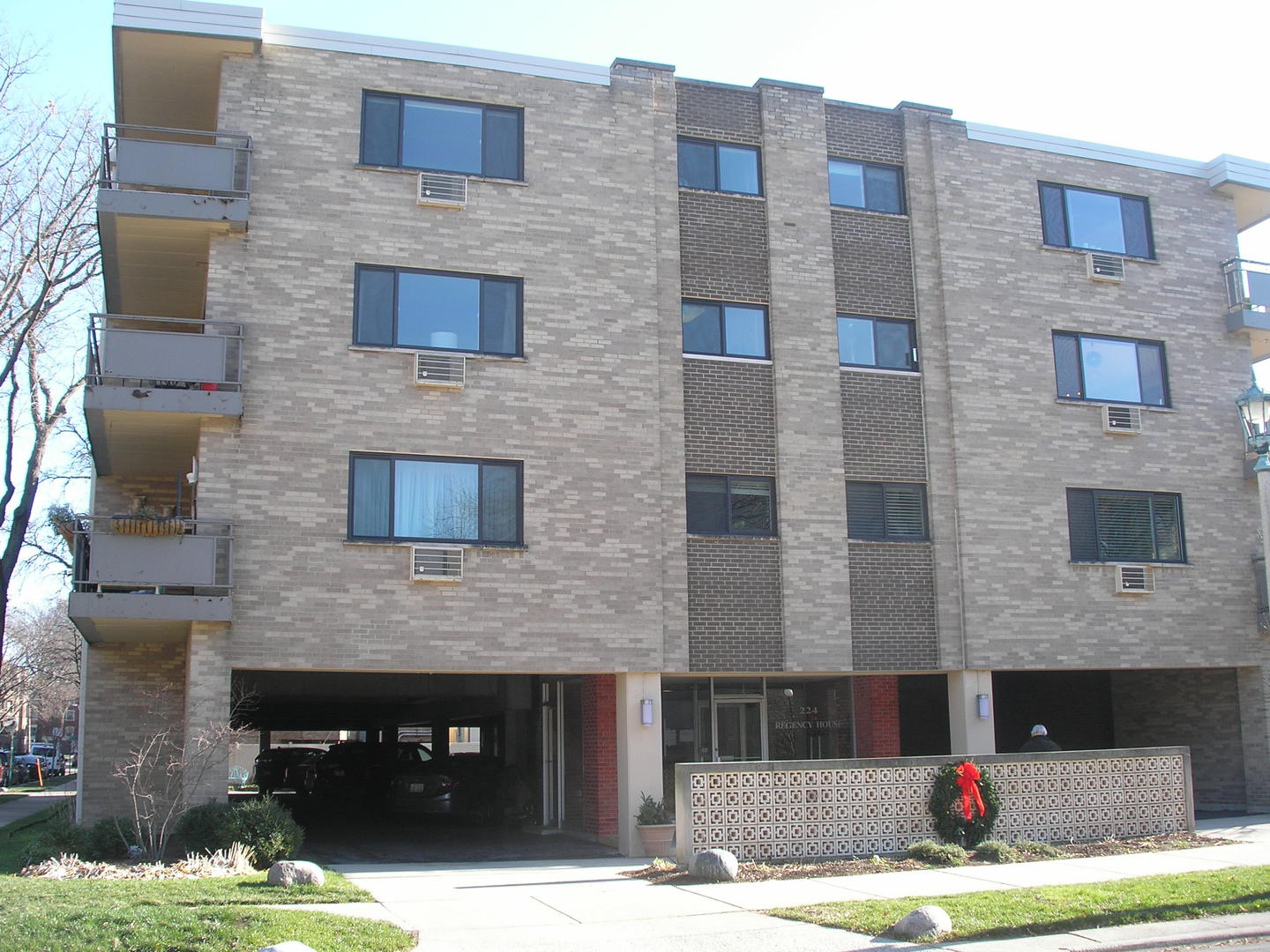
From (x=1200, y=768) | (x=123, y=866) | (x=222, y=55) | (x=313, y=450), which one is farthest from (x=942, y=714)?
(x=222, y=55)

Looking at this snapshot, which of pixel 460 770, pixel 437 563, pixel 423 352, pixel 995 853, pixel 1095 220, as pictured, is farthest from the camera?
pixel 460 770

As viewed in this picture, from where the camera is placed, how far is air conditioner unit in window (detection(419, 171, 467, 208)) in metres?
A: 19.1

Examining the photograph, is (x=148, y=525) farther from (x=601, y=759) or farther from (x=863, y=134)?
(x=863, y=134)

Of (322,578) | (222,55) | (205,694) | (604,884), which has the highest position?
(222,55)

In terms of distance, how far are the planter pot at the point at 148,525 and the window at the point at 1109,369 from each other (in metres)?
15.2

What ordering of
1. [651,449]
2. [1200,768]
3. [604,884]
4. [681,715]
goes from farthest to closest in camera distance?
[1200,768] → [681,715] → [651,449] → [604,884]

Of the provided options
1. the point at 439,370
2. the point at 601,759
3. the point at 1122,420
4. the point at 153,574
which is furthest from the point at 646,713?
the point at 1122,420

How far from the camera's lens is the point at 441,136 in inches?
773

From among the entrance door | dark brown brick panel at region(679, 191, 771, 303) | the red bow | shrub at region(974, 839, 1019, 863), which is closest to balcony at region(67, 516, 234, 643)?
the entrance door

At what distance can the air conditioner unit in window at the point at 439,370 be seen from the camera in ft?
60.7

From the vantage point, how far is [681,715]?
20938 millimetres

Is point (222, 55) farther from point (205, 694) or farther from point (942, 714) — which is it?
point (942, 714)

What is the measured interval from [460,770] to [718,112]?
14.5 meters

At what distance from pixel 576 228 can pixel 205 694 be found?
8.95m
